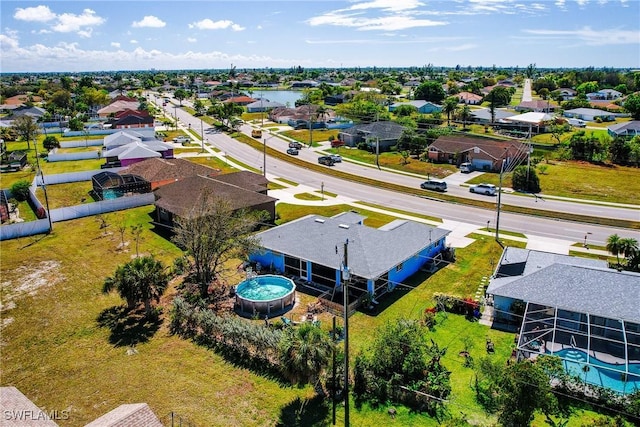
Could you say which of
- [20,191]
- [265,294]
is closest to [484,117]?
[265,294]

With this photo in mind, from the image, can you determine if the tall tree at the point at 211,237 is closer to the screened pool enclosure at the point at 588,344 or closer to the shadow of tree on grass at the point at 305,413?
the shadow of tree on grass at the point at 305,413

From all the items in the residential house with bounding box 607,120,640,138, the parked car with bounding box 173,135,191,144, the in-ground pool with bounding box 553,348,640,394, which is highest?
the residential house with bounding box 607,120,640,138

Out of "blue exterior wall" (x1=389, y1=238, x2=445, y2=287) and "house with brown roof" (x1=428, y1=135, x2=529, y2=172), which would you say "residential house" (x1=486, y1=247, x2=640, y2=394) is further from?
"house with brown roof" (x1=428, y1=135, x2=529, y2=172)

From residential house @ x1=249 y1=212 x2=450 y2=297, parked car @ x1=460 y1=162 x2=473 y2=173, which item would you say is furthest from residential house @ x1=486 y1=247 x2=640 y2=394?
parked car @ x1=460 y1=162 x2=473 y2=173

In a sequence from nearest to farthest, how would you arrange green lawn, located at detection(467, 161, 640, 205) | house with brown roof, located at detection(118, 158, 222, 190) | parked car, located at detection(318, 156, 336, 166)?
green lawn, located at detection(467, 161, 640, 205)
house with brown roof, located at detection(118, 158, 222, 190)
parked car, located at detection(318, 156, 336, 166)

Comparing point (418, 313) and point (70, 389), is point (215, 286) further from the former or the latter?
point (418, 313)

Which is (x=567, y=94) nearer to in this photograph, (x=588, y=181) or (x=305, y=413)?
(x=588, y=181)
